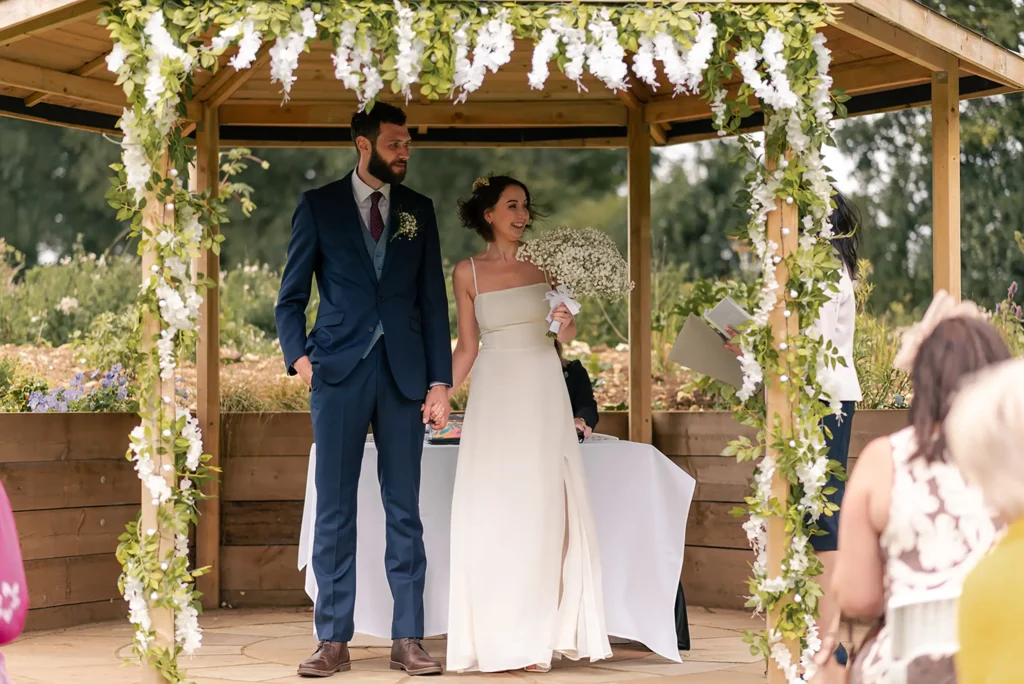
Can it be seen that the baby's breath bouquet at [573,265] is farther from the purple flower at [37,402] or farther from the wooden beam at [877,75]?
the purple flower at [37,402]

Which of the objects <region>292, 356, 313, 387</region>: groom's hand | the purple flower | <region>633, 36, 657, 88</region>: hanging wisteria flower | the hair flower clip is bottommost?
the purple flower

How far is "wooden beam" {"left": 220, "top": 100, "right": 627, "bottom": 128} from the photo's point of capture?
7.44 meters

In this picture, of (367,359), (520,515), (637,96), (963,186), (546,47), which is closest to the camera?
(546,47)

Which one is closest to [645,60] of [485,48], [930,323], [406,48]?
[485,48]

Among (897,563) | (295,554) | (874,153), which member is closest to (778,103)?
(897,563)

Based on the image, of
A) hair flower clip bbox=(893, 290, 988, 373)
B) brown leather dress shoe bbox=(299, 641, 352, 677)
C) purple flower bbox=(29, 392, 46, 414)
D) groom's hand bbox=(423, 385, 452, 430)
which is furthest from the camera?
purple flower bbox=(29, 392, 46, 414)

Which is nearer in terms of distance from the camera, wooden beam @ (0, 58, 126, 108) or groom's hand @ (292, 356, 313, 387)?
groom's hand @ (292, 356, 313, 387)

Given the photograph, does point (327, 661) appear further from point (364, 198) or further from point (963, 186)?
point (963, 186)

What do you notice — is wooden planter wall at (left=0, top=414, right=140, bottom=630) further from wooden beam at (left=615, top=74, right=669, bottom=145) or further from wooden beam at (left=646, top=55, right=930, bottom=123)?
wooden beam at (left=646, top=55, right=930, bottom=123)

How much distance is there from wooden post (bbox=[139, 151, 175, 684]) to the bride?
4.61ft

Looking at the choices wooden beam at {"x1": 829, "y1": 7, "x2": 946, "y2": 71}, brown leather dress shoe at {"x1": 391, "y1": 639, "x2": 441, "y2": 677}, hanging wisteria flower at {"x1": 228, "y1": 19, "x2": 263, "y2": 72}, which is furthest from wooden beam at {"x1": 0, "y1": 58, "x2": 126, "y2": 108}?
wooden beam at {"x1": 829, "y1": 7, "x2": 946, "y2": 71}

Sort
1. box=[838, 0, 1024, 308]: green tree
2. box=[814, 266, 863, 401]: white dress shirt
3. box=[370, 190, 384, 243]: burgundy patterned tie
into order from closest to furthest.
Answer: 1. box=[814, 266, 863, 401]: white dress shirt
2. box=[370, 190, 384, 243]: burgundy patterned tie
3. box=[838, 0, 1024, 308]: green tree

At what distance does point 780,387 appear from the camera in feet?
15.3

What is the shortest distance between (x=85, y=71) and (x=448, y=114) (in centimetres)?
196
